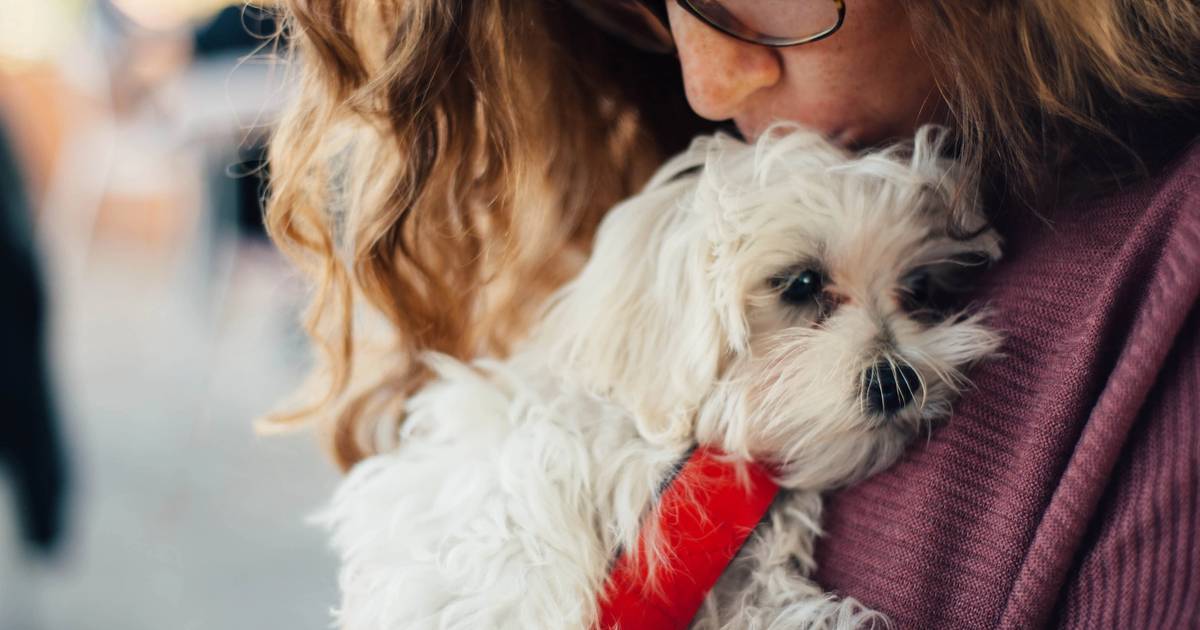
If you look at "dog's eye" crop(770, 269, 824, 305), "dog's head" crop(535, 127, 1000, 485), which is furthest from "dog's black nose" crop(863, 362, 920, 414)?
"dog's eye" crop(770, 269, 824, 305)

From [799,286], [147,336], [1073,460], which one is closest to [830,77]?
[799,286]

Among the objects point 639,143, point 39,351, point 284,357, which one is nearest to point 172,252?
point 284,357

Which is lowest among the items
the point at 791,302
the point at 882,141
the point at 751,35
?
the point at 791,302

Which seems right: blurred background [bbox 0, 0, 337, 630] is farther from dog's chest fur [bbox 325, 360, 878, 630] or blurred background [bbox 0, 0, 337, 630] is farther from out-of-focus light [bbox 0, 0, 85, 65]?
dog's chest fur [bbox 325, 360, 878, 630]

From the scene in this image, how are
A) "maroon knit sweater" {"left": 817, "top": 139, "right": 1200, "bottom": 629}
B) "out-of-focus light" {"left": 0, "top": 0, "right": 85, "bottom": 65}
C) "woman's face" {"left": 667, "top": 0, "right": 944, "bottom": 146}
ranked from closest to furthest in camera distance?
"maroon knit sweater" {"left": 817, "top": 139, "right": 1200, "bottom": 629}
"woman's face" {"left": 667, "top": 0, "right": 944, "bottom": 146}
"out-of-focus light" {"left": 0, "top": 0, "right": 85, "bottom": 65}

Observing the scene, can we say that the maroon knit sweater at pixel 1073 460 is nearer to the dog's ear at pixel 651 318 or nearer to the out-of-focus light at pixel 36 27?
the dog's ear at pixel 651 318

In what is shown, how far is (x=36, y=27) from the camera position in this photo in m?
4.91

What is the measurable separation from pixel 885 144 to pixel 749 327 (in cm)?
24

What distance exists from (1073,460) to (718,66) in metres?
0.49

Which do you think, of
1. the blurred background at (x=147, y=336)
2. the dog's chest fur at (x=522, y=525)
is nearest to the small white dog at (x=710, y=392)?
the dog's chest fur at (x=522, y=525)

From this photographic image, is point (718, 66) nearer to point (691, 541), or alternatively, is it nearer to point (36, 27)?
point (691, 541)

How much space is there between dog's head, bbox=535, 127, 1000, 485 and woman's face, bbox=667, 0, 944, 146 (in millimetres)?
43

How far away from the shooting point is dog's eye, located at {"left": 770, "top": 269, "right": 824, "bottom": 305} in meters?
0.96

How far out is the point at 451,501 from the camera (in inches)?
36.6
